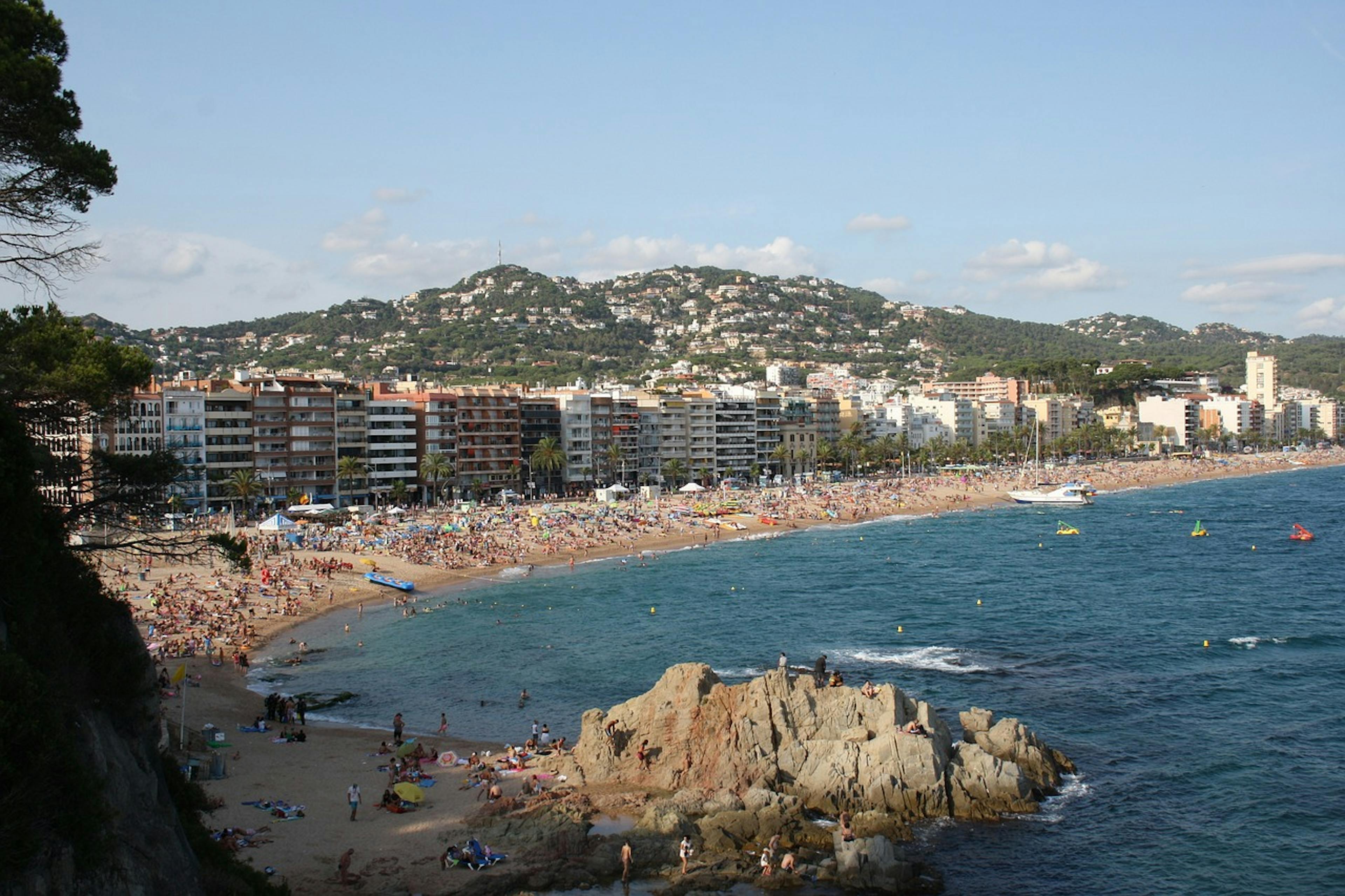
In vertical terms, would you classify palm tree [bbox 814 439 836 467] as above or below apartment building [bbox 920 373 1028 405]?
below

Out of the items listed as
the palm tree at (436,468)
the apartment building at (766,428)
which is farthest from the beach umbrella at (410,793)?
the apartment building at (766,428)

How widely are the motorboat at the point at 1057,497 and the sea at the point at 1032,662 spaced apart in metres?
32.2

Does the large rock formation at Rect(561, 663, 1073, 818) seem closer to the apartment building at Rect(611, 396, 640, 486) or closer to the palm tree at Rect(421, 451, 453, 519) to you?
the palm tree at Rect(421, 451, 453, 519)

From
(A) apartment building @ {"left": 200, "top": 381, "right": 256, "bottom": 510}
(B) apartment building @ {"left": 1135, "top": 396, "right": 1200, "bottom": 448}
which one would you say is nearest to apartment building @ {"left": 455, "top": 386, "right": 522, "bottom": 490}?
(A) apartment building @ {"left": 200, "top": 381, "right": 256, "bottom": 510}

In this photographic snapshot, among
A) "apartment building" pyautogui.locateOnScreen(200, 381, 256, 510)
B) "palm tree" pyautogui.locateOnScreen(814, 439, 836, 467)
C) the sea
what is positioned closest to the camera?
the sea

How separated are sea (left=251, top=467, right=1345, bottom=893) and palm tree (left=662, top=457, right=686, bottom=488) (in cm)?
3718

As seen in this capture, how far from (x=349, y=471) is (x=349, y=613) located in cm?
3208

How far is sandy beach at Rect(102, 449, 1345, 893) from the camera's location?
19875 mm

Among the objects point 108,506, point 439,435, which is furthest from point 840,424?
point 108,506

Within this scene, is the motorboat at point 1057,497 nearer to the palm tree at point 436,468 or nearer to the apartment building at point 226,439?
the palm tree at point 436,468

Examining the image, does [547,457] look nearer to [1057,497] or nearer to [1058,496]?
[1057,497]

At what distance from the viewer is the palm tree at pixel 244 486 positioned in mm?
65750

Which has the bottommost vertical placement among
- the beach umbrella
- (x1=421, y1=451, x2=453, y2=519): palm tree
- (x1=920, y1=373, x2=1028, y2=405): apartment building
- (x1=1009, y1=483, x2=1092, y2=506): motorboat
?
the beach umbrella

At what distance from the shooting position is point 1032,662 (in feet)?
111
